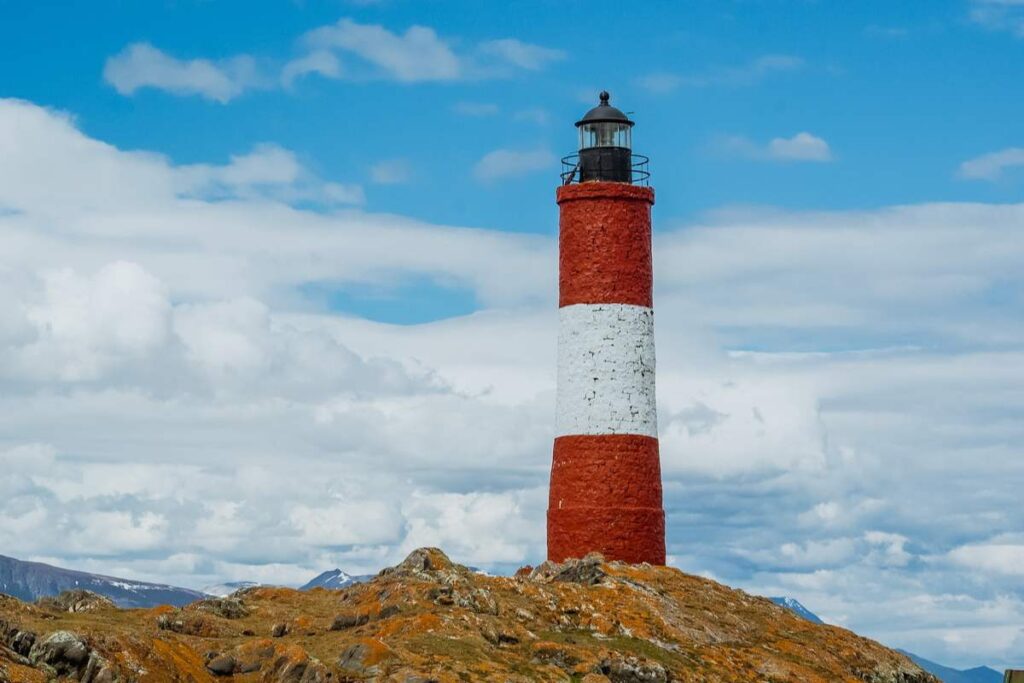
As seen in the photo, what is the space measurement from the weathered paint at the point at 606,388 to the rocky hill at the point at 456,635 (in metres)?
4.74

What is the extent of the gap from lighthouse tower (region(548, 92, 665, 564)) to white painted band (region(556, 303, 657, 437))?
0.03 m

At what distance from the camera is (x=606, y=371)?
167 feet

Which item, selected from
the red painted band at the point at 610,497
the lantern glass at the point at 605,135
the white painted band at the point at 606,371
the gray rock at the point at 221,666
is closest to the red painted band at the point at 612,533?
the red painted band at the point at 610,497

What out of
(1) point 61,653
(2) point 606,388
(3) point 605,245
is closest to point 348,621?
(1) point 61,653

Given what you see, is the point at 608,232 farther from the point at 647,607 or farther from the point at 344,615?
the point at 344,615

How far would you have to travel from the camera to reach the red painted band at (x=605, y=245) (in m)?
51.2

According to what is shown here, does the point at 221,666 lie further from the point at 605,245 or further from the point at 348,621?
the point at 605,245

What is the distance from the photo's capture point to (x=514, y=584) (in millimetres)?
40250

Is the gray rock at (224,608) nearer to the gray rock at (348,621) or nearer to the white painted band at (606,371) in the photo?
the gray rock at (348,621)

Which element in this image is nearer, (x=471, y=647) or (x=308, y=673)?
(x=308, y=673)

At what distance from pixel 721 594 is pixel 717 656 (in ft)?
22.2

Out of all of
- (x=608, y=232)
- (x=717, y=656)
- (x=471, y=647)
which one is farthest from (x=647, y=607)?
(x=608, y=232)

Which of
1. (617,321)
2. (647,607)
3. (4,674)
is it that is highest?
(617,321)

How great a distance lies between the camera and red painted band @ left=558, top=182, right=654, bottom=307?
51250 millimetres
